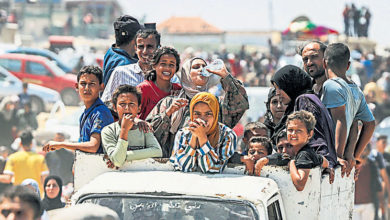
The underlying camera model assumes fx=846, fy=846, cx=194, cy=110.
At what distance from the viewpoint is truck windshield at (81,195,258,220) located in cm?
472

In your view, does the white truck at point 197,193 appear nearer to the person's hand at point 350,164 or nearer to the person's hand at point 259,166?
the person's hand at point 259,166

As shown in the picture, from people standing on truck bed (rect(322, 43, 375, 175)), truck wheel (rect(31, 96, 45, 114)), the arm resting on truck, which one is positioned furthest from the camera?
truck wheel (rect(31, 96, 45, 114))

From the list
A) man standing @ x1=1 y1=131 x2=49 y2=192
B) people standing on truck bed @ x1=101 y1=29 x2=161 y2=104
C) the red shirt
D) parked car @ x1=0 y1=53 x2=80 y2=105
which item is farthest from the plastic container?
parked car @ x1=0 y1=53 x2=80 y2=105

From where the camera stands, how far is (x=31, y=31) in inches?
2069

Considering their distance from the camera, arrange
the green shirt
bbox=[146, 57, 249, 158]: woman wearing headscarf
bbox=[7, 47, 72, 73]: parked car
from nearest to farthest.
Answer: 1. the green shirt
2. bbox=[146, 57, 249, 158]: woman wearing headscarf
3. bbox=[7, 47, 72, 73]: parked car

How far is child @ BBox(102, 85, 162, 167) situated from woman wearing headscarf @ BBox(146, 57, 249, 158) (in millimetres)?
276

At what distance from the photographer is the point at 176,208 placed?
479 centimetres

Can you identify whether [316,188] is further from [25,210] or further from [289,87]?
[25,210]

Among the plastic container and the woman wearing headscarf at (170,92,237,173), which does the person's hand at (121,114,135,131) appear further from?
the plastic container

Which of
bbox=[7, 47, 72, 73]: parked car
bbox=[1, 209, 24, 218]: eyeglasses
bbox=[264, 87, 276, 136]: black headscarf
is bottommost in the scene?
bbox=[7, 47, 72, 73]: parked car

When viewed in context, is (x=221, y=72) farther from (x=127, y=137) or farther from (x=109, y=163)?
(x=109, y=163)

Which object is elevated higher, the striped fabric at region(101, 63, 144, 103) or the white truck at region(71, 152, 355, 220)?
the striped fabric at region(101, 63, 144, 103)

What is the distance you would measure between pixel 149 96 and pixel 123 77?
2.01 feet

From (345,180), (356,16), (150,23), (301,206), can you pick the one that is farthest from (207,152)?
(356,16)
